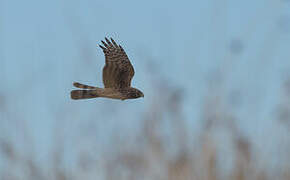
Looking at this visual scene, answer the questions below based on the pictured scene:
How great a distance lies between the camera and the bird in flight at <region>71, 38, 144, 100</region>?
1399 millimetres

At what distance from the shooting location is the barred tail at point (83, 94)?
4.85 ft

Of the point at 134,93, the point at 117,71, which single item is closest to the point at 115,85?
the point at 134,93

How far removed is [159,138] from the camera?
4.50 meters

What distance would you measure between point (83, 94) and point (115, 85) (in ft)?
0.45

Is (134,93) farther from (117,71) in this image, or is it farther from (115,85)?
(117,71)

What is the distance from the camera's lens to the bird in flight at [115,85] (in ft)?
4.59

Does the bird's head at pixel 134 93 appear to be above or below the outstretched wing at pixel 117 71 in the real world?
below

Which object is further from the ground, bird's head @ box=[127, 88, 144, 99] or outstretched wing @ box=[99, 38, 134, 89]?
outstretched wing @ box=[99, 38, 134, 89]

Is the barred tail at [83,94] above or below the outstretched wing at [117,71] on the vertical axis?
below

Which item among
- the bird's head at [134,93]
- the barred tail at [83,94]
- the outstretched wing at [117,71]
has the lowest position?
the barred tail at [83,94]

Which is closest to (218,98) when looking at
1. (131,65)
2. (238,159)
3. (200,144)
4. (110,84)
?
(200,144)

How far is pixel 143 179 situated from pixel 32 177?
916mm

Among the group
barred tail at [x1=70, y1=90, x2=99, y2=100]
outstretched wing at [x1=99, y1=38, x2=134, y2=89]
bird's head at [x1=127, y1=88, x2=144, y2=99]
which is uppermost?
outstretched wing at [x1=99, y1=38, x2=134, y2=89]

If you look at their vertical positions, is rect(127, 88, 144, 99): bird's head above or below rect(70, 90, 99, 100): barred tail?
above
